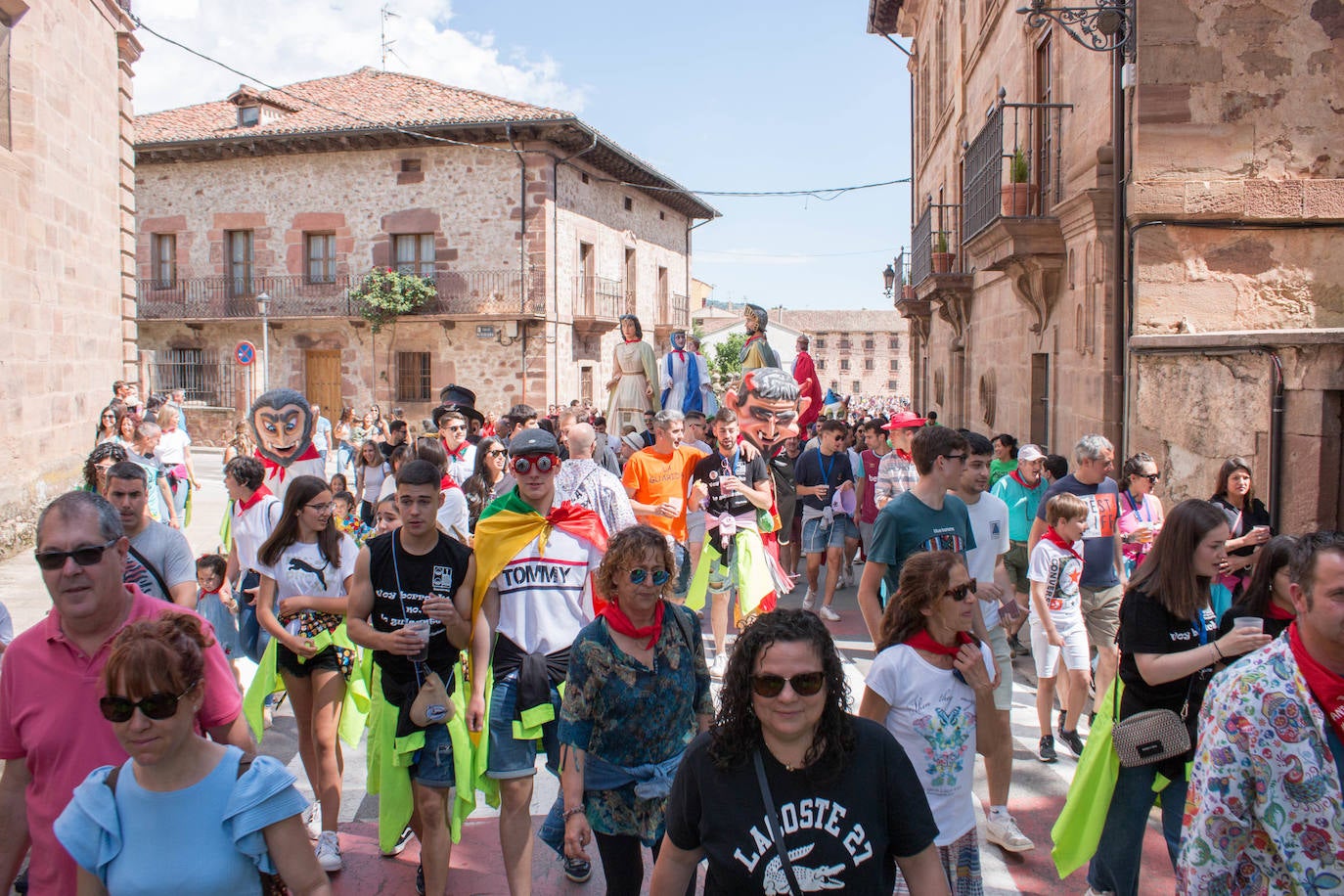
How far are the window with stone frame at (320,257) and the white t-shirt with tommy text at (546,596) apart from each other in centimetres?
2397

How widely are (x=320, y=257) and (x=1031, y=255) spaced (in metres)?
20.9

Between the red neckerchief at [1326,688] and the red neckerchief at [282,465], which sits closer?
the red neckerchief at [1326,688]

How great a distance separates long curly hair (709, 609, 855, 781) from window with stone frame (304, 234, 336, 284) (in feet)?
84.3

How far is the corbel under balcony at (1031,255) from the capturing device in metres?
9.54

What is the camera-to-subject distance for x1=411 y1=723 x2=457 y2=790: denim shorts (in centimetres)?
372

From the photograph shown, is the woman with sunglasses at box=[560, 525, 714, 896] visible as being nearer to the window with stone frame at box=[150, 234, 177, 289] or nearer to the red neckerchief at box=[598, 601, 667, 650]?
the red neckerchief at box=[598, 601, 667, 650]

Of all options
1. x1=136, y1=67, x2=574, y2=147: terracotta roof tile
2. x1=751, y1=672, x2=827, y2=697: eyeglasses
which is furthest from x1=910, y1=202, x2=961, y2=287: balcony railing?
x1=751, y1=672, x2=827, y2=697: eyeglasses

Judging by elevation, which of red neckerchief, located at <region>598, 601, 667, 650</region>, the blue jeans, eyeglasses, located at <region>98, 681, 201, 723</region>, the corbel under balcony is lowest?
the blue jeans

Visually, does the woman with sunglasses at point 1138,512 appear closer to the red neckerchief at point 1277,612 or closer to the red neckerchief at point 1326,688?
the red neckerchief at point 1277,612

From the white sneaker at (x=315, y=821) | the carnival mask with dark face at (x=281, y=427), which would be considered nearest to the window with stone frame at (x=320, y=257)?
the carnival mask with dark face at (x=281, y=427)

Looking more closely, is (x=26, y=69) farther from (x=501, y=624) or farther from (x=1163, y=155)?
(x=1163, y=155)

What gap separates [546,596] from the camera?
394cm

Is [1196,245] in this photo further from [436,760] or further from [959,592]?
[436,760]

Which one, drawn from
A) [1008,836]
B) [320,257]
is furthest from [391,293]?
[1008,836]
